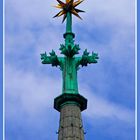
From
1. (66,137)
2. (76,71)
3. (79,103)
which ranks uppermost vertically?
(76,71)

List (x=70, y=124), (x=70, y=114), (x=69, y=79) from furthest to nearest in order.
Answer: (x=69, y=79)
(x=70, y=114)
(x=70, y=124)

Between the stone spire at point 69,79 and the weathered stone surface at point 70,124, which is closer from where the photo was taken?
the weathered stone surface at point 70,124

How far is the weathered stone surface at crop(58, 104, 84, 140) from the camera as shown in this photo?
4403 cm

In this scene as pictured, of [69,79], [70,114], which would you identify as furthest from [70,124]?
[69,79]

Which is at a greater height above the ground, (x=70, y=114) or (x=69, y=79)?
(x=69, y=79)

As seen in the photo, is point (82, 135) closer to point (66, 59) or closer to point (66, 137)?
point (66, 137)

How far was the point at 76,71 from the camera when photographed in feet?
163

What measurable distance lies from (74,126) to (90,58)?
23.8 feet

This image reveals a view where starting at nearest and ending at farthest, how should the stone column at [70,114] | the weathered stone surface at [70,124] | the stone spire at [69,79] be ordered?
the weathered stone surface at [70,124]
the stone column at [70,114]
the stone spire at [69,79]

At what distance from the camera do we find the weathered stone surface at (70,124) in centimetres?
4403

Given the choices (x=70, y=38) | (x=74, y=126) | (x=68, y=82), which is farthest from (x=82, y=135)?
(x=70, y=38)

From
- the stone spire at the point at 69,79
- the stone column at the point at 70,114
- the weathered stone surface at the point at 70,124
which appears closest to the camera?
the weathered stone surface at the point at 70,124

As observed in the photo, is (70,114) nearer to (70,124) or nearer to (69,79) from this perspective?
(70,124)

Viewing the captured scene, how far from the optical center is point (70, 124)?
147ft
